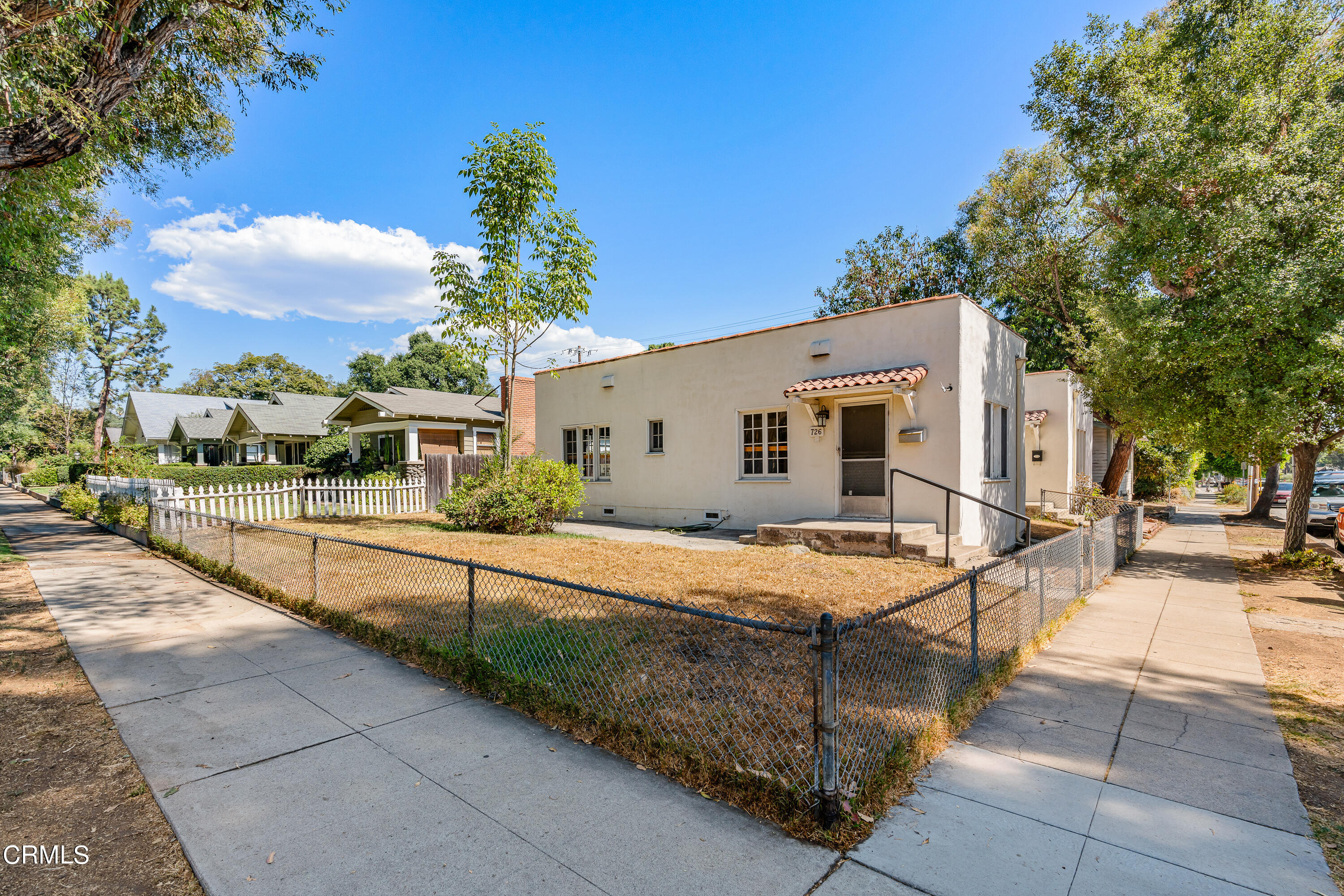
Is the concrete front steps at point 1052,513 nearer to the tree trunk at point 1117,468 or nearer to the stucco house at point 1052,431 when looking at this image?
the stucco house at point 1052,431

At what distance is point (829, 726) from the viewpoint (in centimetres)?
263

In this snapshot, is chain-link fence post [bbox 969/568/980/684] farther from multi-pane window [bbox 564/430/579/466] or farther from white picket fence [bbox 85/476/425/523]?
white picket fence [bbox 85/476/425/523]

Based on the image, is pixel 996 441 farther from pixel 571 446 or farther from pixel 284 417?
pixel 284 417

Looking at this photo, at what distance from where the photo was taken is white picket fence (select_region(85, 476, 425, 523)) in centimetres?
1337

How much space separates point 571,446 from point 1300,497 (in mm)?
14897

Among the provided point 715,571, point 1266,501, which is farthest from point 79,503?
point 1266,501

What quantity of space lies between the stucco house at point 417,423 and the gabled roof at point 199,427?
594 inches

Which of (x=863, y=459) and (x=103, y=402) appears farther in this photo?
(x=103, y=402)

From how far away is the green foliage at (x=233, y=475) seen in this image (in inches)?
935

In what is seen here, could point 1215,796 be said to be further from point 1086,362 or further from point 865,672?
point 1086,362

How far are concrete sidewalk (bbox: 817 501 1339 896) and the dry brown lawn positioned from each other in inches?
74.6

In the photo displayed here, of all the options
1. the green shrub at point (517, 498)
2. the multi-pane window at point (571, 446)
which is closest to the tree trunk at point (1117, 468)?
the multi-pane window at point (571, 446)

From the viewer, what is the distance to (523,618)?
5.74 m

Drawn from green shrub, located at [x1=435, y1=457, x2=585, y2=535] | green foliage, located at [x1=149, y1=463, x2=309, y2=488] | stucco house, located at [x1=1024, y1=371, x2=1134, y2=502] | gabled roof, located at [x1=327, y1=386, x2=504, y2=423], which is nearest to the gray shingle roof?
green foliage, located at [x1=149, y1=463, x2=309, y2=488]
